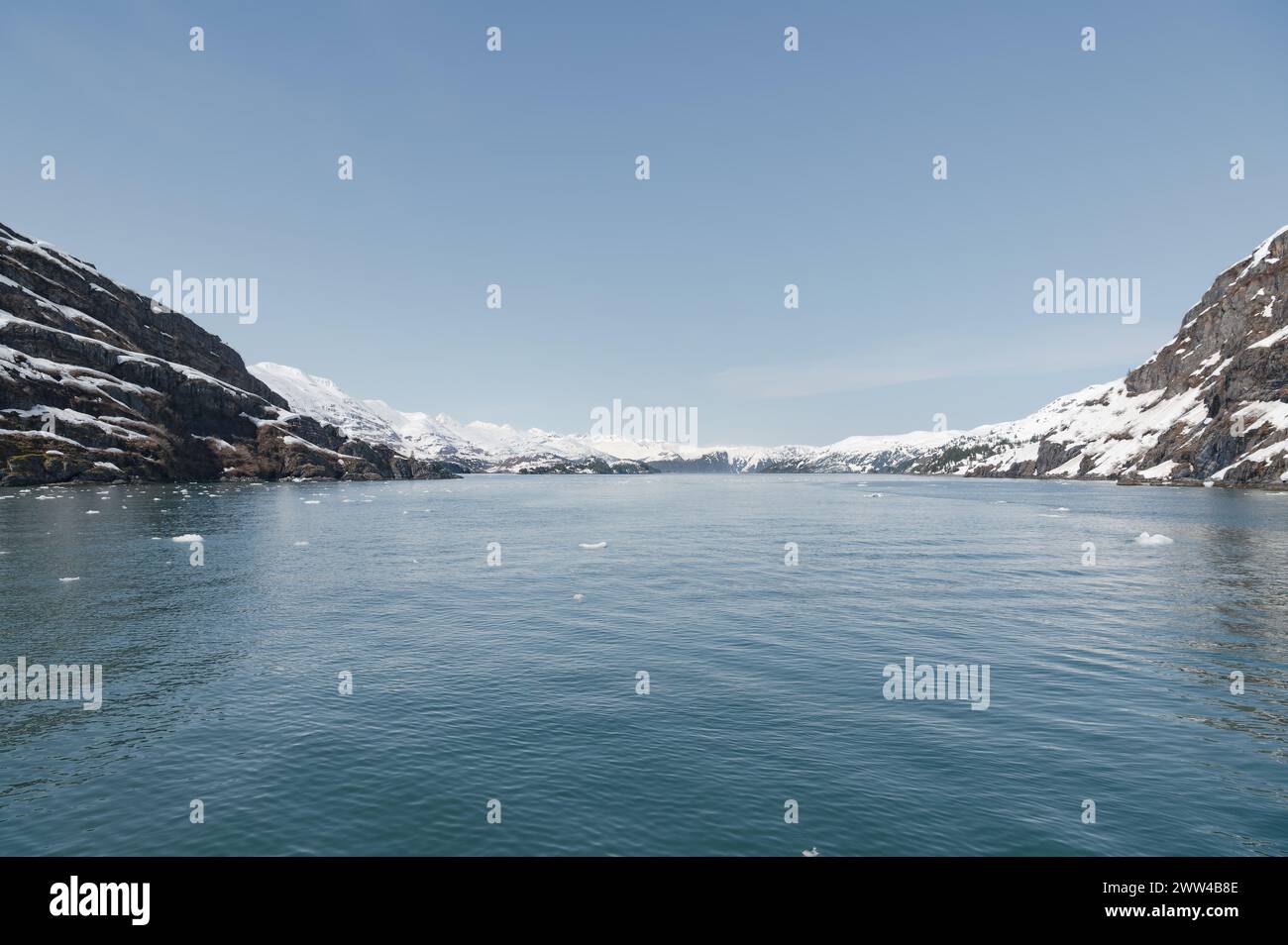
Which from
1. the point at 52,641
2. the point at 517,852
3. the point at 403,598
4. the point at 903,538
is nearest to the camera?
the point at 517,852

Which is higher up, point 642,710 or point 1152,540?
point 1152,540

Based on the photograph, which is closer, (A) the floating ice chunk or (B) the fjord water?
(B) the fjord water

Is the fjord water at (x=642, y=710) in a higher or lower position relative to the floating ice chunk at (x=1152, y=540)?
lower

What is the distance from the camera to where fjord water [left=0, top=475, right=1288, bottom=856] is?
21547 mm

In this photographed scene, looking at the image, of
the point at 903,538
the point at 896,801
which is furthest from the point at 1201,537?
the point at 896,801

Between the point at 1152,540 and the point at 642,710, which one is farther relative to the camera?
the point at 1152,540

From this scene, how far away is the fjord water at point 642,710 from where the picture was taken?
21547 mm

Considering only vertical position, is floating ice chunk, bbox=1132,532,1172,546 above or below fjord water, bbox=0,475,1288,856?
above

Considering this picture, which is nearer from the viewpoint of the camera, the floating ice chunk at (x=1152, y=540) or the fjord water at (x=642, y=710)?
the fjord water at (x=642, y=710)

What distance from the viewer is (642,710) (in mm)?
31547

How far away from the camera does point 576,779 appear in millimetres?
24484
